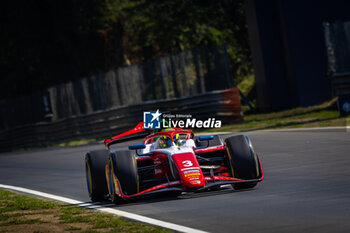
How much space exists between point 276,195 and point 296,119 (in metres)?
13.2

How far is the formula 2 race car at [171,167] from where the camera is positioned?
9242mm

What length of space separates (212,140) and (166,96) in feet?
52.0

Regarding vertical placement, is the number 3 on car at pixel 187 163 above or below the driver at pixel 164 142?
below

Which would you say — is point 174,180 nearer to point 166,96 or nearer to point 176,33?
point 166,96

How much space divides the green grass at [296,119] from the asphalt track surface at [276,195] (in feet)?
9.18

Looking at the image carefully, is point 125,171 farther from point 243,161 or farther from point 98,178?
point 243,161

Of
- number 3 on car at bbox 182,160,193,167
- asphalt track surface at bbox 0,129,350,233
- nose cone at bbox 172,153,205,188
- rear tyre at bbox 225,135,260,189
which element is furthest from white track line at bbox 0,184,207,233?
rear tyre at bbox 225,135,260,189

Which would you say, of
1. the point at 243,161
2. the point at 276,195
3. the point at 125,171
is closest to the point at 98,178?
the point at 125,171

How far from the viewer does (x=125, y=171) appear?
369 inches

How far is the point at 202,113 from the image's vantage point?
81.6ft

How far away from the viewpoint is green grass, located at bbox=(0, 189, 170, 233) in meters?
7.54

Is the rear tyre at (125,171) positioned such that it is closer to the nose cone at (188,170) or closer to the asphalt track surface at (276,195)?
the asphalt track surface at (276,195)

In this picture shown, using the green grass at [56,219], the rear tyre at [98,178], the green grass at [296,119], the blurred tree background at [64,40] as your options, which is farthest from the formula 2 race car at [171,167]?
the blurred tree background at [64,40]

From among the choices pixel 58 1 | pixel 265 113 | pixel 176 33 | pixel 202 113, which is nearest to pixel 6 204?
pixel 202 113
